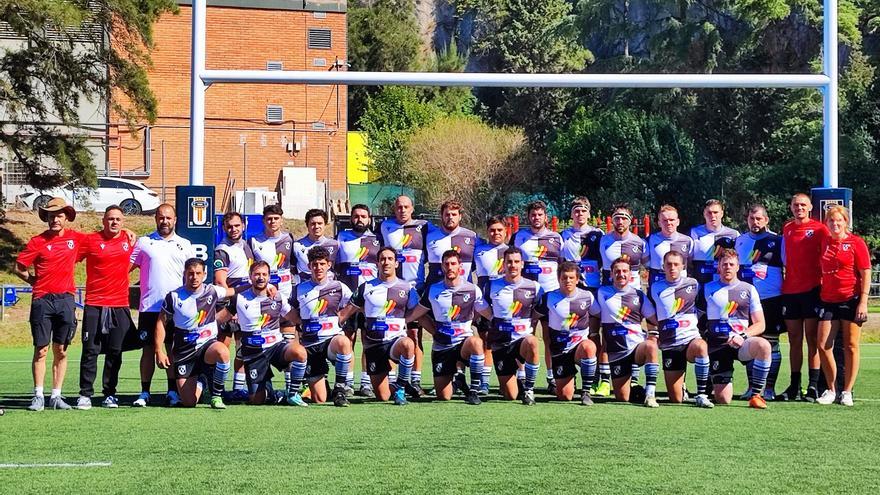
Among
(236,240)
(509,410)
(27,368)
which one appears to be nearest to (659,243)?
(509,410)

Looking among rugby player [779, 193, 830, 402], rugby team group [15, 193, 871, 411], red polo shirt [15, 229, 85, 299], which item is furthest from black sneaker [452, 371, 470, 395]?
red polo shirt [15, 229, 85, 299]

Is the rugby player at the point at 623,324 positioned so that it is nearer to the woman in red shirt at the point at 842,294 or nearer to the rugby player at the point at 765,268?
the rugby player at the point at 765,268

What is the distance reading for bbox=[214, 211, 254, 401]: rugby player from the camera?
9.43m

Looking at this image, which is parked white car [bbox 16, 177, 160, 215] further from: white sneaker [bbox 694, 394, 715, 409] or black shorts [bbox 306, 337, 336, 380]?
white sneaker [bbox 694, 394, 715, 409]

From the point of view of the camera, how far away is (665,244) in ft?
32.1

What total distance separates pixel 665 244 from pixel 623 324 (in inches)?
36.0

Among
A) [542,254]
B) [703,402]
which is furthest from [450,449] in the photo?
[542,254]

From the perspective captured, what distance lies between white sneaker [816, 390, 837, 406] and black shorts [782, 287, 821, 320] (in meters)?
0.61

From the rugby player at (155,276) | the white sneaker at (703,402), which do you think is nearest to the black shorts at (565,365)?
the white sneaker at (703,402)

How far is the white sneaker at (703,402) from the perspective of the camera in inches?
347

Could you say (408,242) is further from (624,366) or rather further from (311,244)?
(624,366)

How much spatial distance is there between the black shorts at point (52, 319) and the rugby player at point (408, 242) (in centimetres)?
270

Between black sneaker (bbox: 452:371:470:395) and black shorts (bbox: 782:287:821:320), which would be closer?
black shorts (bbox: 782:287:821:320)

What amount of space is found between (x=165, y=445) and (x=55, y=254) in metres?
2.44
